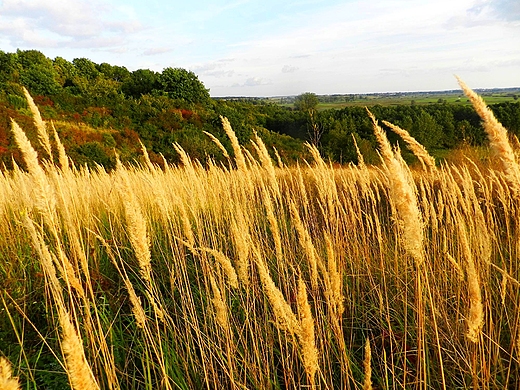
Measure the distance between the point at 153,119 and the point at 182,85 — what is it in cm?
1102

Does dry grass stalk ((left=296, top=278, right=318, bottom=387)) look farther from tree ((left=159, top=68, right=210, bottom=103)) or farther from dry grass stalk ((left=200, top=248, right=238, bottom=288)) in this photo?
tree ((left=159, top=68, right=210, bottom=103))

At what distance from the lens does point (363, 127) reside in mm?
39000

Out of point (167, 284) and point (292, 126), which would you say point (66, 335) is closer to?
point (167, 284)

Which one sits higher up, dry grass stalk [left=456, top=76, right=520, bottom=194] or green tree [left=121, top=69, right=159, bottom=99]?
green tree [left=121, top=69, right=159, bottom=99]

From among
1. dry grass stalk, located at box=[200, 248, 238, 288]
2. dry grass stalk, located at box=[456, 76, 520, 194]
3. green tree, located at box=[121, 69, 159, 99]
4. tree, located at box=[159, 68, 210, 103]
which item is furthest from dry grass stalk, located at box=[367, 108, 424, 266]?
green tree, located at box=[121, 69, 159, 99]

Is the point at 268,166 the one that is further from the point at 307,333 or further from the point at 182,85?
the point at 182,85

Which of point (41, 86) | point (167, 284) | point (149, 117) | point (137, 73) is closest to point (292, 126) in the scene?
point (149, 117)

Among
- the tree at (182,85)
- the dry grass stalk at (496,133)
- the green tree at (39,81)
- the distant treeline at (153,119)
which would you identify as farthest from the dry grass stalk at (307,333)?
the tree at (182,85)

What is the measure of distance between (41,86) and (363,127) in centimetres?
3083

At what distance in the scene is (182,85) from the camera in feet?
114

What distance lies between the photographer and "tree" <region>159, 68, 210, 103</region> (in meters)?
34.4

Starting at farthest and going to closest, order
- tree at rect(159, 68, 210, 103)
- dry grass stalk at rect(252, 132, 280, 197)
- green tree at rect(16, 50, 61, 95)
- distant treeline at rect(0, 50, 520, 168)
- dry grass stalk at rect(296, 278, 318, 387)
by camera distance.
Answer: tree at rect(159, 68, 210, 103), green tree at rect(16, 50, 61, 95), distant treeline at rect(0, 50, 520, 168), dry grass stalk at rect(252, 132, 280, 197), dry grass stalk at rect(296, 278, 318, 387)

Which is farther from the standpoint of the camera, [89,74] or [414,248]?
[89,74]

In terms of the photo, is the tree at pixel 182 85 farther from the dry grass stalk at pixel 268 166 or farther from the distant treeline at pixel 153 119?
the dry grass stalk at pixel 268 166
